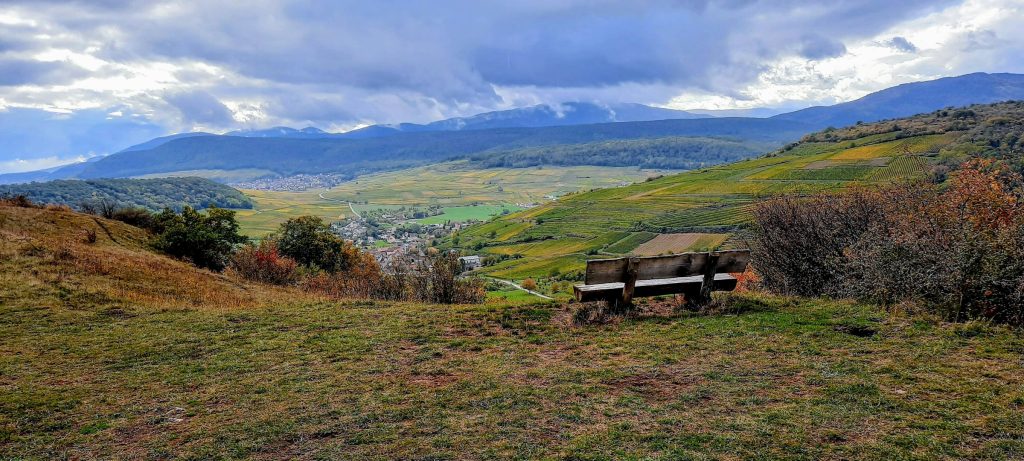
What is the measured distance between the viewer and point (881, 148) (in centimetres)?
11050

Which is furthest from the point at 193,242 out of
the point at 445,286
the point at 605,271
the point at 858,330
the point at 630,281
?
the point at 858,330

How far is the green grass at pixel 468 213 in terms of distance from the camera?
A: 164 m

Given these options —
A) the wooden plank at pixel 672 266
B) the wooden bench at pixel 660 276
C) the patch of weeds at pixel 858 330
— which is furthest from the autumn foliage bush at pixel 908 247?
the wooden plank at pixel 672 266

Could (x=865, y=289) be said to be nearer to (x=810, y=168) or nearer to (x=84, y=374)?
(x=84, y=374)

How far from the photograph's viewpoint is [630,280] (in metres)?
10.3

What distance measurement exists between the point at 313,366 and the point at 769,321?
7.32 m

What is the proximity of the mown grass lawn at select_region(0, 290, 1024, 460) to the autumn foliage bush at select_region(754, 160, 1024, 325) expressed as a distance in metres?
0.74

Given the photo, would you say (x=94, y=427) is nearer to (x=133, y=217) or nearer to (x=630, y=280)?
(x=630, y=280)

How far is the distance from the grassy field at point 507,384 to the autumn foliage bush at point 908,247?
0.73m

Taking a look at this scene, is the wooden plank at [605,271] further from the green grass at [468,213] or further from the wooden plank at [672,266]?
the green grass at [468,213]

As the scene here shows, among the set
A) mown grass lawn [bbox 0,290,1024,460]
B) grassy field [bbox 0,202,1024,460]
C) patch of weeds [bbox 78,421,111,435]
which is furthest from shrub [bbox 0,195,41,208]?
patch of weeds [bbox 78,421,111,435]

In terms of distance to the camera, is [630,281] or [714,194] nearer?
[630,281]

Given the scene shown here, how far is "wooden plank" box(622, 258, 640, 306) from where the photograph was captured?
10059mm

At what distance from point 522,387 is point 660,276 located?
4.41 metres
